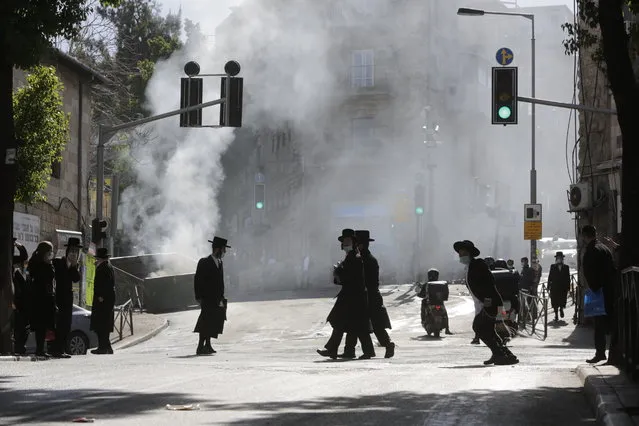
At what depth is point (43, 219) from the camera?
101ft

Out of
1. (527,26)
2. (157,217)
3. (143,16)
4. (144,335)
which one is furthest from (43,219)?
(527,26)

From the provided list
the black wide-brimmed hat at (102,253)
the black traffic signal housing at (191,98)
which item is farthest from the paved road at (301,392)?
the black traffic signal housing at (191,98)

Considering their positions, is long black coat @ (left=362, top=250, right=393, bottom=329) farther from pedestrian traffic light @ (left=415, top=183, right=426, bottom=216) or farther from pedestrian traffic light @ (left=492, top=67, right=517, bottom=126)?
pedestrian traffic light @ (left=415, top=183, right=426, bottom=216)

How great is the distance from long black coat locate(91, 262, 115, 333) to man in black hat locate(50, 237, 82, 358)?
2.85ft

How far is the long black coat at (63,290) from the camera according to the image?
1711 cm

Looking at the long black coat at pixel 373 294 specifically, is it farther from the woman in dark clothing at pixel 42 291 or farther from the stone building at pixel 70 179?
the stone building at pixel 70 179

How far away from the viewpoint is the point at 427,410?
8.67m

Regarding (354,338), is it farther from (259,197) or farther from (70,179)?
(259,197)

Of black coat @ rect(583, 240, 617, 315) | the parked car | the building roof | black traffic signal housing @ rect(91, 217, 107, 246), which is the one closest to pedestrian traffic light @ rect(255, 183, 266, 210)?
the building roof

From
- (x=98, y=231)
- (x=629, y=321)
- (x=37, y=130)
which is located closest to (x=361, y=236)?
(x=629, y=321)

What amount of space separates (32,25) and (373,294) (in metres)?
5.77

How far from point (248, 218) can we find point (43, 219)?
3273 centimetres

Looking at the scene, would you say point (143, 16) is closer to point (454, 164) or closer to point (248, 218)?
point (248, 218)

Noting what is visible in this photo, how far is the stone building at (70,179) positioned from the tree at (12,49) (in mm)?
12570
